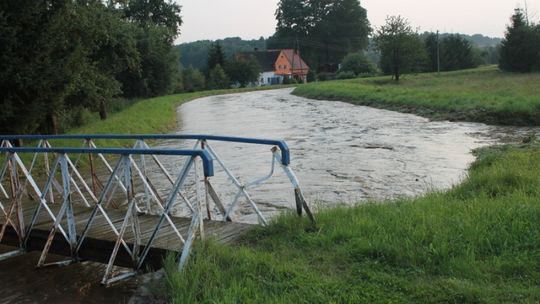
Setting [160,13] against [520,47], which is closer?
[520,47]

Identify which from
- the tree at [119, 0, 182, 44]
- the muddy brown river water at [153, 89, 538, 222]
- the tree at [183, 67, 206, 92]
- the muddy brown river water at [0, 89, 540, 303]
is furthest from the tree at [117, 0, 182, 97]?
the muddy brown river water at [0, 89, 540, 303]

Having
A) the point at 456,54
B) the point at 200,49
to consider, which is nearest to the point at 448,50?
the point at 456,54

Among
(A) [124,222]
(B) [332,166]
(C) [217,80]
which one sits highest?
(C) [217,80]

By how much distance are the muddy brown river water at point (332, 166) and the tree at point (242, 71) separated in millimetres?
59146

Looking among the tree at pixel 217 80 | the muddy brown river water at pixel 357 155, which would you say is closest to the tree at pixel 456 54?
the tree at pixel 217 80

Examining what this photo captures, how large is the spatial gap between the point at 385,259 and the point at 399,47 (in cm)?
5749

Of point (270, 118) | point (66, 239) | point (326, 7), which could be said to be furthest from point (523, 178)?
point (326, 7)

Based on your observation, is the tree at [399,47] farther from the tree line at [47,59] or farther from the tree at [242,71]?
the tree line at [47,59]

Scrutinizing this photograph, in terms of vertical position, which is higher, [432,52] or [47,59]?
[432,52]

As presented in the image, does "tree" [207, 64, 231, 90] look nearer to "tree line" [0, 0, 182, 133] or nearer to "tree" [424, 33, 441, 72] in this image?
"tree" [424, 33, 441, 72]

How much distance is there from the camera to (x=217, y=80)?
267ft

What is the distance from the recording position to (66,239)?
6.90 m

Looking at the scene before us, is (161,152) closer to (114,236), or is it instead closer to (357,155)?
(114,236)

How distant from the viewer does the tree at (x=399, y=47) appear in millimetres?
59719
